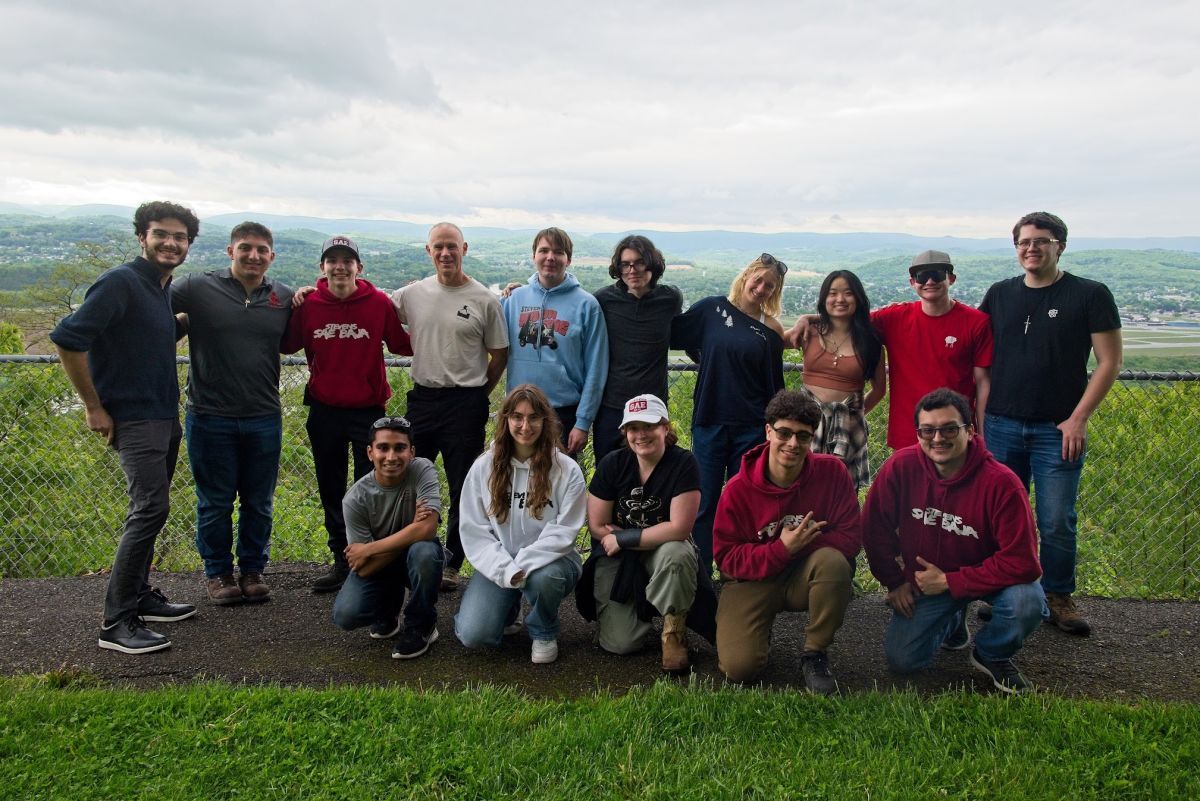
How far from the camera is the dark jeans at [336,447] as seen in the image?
4.84 metres

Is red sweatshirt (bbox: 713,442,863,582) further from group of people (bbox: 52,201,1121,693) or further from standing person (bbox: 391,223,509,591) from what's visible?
standing person (bbox: 391,223,509,591)

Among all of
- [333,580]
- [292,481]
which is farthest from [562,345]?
[292,481]

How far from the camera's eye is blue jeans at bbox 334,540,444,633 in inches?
161

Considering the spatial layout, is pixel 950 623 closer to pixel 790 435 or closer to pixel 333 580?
pixel 790 435

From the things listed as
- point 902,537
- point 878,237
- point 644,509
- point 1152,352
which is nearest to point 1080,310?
point 902,537

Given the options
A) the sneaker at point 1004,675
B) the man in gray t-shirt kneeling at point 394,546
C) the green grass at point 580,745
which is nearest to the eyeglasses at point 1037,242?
the sneaker at point 1004,675

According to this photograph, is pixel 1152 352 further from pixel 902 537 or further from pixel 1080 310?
pixel 902 537

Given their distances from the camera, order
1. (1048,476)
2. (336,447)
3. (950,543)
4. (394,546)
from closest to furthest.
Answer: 1. (950,543)
2. (394,546)
3. (1048,476)
4. (336,447)

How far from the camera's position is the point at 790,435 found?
3.68 metres

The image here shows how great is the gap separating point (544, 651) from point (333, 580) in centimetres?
172

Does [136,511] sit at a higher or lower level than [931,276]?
lower

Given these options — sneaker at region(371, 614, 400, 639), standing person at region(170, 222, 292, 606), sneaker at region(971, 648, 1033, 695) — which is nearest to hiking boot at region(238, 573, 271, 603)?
standing person at region(170, 222, 292, 606)

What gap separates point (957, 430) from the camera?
12.1 feet

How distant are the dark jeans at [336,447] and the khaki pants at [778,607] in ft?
7.91
